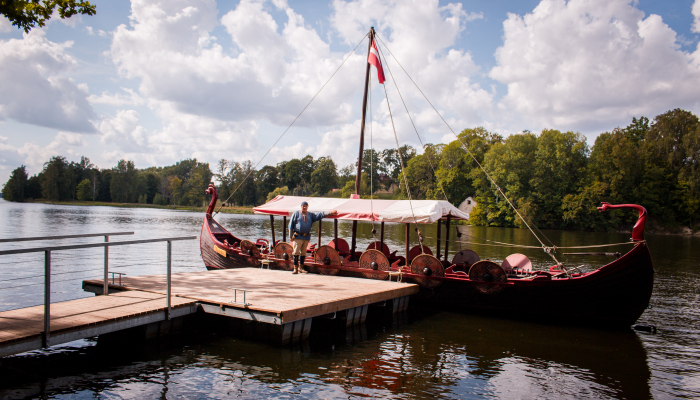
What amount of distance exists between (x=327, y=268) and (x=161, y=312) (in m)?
5.67

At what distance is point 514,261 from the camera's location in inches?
520

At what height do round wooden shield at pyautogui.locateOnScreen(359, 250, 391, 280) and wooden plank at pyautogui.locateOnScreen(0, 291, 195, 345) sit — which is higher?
round wooden shield at pyautogui.locateOnScreen(359, 250, 391, 280)

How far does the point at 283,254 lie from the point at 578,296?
335 inches

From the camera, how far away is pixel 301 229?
12.3m

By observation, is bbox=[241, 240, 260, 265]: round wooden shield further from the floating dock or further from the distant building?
the distant building

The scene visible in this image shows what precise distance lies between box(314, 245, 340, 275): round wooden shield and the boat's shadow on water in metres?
2.70

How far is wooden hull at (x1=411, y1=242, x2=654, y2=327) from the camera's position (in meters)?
10.2

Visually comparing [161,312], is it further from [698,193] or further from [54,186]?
[54,186]

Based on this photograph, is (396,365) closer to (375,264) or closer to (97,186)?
(375,264)

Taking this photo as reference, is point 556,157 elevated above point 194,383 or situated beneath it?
elevated above

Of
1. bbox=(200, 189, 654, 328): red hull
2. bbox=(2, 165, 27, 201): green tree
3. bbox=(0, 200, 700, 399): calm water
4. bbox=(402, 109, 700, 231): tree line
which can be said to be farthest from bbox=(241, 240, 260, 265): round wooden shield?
bbox=(2, 165, 27, 201): green tree

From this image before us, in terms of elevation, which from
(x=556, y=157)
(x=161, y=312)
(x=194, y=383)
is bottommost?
(x=194, y=383)

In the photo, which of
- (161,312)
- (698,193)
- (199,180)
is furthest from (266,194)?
(161,312)

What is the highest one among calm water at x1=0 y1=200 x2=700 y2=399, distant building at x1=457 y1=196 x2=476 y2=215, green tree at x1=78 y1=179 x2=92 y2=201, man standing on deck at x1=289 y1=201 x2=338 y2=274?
green tree at x1=78 y1=179 x2=92 y2=201
